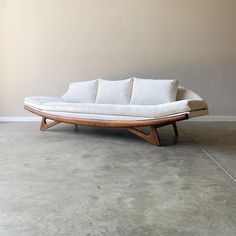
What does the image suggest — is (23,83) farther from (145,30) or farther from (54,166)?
(54,166)

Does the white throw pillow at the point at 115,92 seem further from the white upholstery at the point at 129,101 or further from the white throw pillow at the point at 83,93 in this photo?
the white throw pillow at the point at 83,93

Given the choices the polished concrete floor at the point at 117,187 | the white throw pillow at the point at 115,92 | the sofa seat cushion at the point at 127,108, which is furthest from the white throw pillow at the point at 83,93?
the polished concrete floor at the point at 117,187

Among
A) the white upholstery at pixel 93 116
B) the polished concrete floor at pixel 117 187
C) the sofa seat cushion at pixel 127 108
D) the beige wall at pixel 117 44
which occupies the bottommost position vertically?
the polished concrete floor at pixel 117 187

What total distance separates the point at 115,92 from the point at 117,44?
1.14 meters

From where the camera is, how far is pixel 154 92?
3494 mm

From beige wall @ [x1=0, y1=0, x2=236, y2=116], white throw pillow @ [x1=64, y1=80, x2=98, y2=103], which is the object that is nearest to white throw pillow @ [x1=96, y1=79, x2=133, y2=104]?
white throw pillow @ [x1=64, y1=80, x2=98, y2=103]

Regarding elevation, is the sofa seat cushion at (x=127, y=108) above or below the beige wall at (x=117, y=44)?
below

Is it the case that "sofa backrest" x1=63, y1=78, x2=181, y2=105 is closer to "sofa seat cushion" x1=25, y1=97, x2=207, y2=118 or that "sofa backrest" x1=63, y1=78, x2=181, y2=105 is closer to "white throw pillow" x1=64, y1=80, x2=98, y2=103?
"white throw pillow" x1=64, y1=80, x2=98, y2=103

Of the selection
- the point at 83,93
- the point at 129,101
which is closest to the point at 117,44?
the point at 83,93

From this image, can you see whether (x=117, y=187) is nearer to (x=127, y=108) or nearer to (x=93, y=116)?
(x=127, y=108)

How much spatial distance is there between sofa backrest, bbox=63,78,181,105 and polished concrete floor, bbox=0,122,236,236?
21.8 inches

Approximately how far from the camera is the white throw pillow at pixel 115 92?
3.75 meters

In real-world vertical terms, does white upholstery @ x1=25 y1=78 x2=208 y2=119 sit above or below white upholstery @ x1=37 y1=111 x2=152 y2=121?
above

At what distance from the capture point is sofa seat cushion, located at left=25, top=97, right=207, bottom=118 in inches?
109
